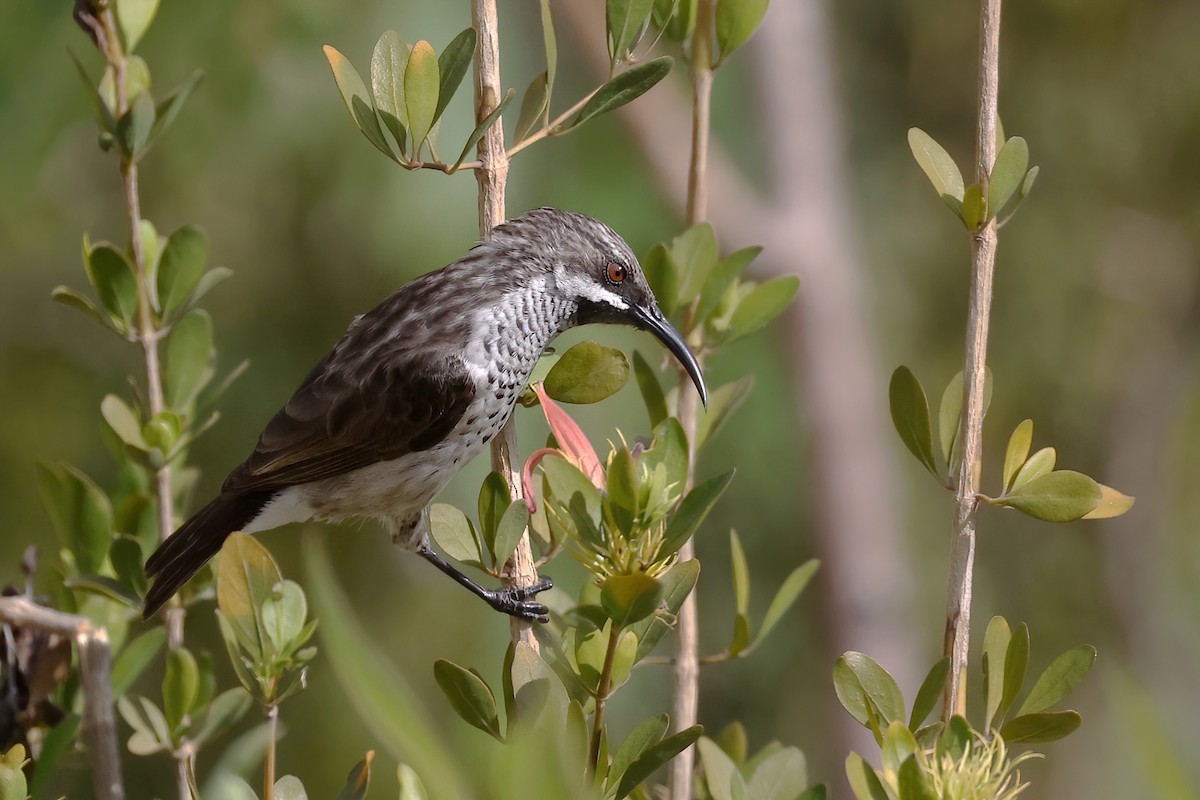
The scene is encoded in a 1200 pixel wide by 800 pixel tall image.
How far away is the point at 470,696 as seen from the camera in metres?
0.85

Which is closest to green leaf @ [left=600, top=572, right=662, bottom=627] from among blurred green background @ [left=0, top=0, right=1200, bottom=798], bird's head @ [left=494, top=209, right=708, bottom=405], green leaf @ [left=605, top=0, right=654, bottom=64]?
A: green leaf @ [left=605, top=0, right=654, bottom=64]

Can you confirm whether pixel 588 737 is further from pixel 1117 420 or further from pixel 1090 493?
pixel 1117 420

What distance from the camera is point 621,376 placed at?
39.7 inches

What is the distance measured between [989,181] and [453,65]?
396mm

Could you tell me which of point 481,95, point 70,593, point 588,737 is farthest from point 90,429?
point 588,737

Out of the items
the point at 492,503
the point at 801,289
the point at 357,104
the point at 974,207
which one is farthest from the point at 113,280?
the point at 801,289

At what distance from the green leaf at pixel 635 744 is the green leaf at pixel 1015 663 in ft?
0.75

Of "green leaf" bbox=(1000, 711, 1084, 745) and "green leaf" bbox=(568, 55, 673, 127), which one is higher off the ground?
"green leaf" bbox=(568, 55, 673, 127)

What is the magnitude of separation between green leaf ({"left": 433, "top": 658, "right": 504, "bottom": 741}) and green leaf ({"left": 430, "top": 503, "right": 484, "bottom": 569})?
16 centimetres

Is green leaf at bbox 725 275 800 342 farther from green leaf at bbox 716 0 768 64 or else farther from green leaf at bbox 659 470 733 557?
green leaf at bbox 659 470 733 557

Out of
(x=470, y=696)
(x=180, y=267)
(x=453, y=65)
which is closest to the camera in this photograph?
(x=470, y=696)

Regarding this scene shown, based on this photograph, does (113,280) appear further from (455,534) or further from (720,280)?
(720,280)

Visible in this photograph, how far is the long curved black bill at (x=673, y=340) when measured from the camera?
115 cm

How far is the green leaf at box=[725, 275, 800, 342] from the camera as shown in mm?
1147
